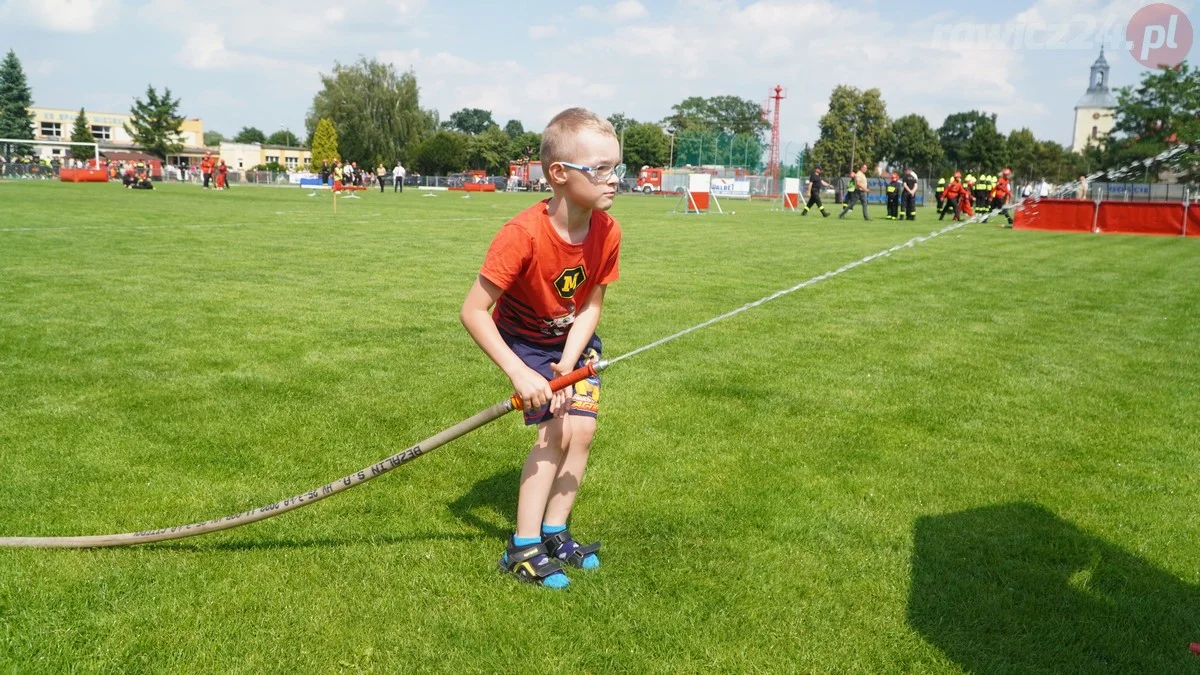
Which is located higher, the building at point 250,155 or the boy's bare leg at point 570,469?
the building at point 250,155

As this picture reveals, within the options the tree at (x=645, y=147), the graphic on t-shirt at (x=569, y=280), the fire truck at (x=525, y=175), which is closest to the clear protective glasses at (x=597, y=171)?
the graphic on t-shirt at (x=569, y=280)

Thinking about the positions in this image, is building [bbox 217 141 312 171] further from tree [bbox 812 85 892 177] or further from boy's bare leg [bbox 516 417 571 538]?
boy's bare leg [bbox 516 417 571 538]

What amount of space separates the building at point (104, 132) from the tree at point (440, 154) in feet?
104

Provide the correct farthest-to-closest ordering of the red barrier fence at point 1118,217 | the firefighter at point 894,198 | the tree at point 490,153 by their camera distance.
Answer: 1. the tree at point 490,153
2. the firefighter at point 894,198
3. the red barrier fence at point 1118,217

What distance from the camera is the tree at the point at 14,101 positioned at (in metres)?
96.4

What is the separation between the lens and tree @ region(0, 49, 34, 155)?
9644cm

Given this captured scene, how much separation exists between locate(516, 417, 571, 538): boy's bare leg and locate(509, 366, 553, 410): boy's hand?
43 centimetres

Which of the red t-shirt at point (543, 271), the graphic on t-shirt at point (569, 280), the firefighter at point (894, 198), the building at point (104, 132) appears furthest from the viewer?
the building at point (104, 132)

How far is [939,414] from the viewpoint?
Result: 249 inches

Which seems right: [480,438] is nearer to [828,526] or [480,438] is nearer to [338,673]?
[828,526]

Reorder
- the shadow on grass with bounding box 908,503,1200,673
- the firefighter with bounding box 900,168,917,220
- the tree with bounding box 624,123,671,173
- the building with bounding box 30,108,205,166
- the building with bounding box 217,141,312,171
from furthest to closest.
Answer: the building with bounding box 217,141,312,171 → the tree with bounding box 624,123,671,173 → the building with bounding box 30,108,205,166 → the firefighter with bounding box 900,168,917,220 → the shadow on grass with bounding box 908,503,1200,673

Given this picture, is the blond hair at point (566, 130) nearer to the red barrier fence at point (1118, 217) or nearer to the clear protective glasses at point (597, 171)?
the clear protective glasses at point (597, 171)

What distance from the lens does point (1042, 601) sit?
358 centimetres

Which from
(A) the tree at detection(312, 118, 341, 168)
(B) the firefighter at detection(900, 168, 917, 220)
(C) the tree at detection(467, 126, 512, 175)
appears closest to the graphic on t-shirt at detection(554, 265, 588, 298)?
(B) the firefighter at detection(900, 168, 917, 220)
